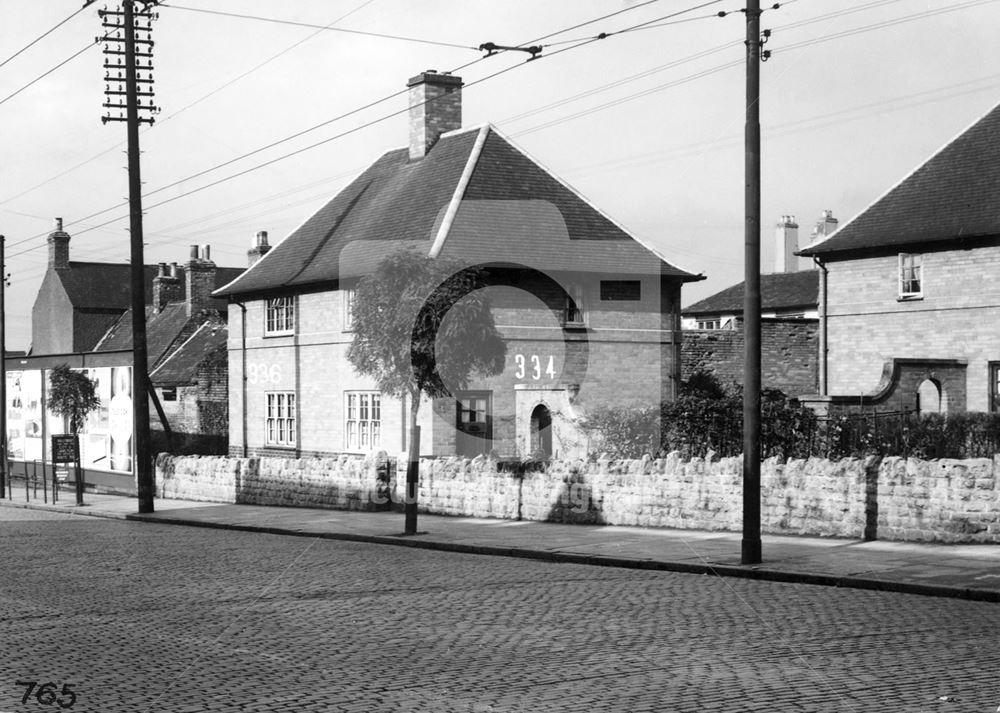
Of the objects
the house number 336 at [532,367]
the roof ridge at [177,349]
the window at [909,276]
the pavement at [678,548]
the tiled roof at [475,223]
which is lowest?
the pavement at [678,548]

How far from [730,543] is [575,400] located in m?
11.2

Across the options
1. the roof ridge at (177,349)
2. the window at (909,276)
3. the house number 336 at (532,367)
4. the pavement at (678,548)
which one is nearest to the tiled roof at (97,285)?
the roof ridge at (177,349)

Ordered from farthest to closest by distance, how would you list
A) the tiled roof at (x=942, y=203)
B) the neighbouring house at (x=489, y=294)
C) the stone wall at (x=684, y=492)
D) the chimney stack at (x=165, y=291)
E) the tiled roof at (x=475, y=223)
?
the chimney stack at (x=165, y=291) → the tiled roof at (x=942, y=203) → the tiled roof at (x=475, y=223) → the neighbouring house at (x=489, y=294) → the stone wall at (x=684, y=492)

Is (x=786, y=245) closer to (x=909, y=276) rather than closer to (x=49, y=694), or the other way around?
(x=909, y=276)

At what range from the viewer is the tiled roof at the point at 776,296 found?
5978 cm

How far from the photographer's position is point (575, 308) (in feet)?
116

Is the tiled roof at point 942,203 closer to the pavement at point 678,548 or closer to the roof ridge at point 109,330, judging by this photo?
the pavement at point 678,548

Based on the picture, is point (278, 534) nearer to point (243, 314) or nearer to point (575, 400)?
point (575, 400)

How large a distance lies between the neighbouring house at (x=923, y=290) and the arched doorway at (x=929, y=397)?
0.12 ft

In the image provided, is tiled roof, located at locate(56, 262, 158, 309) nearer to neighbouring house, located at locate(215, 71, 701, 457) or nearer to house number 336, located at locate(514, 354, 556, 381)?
neighbouring house, located at locate(215, 71, 701, 457)

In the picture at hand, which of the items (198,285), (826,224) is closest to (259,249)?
(198,285)

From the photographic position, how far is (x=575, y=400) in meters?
29.7

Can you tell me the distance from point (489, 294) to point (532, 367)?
3521 mm

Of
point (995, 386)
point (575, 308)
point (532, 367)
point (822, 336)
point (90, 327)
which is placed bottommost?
point (995, 386)
